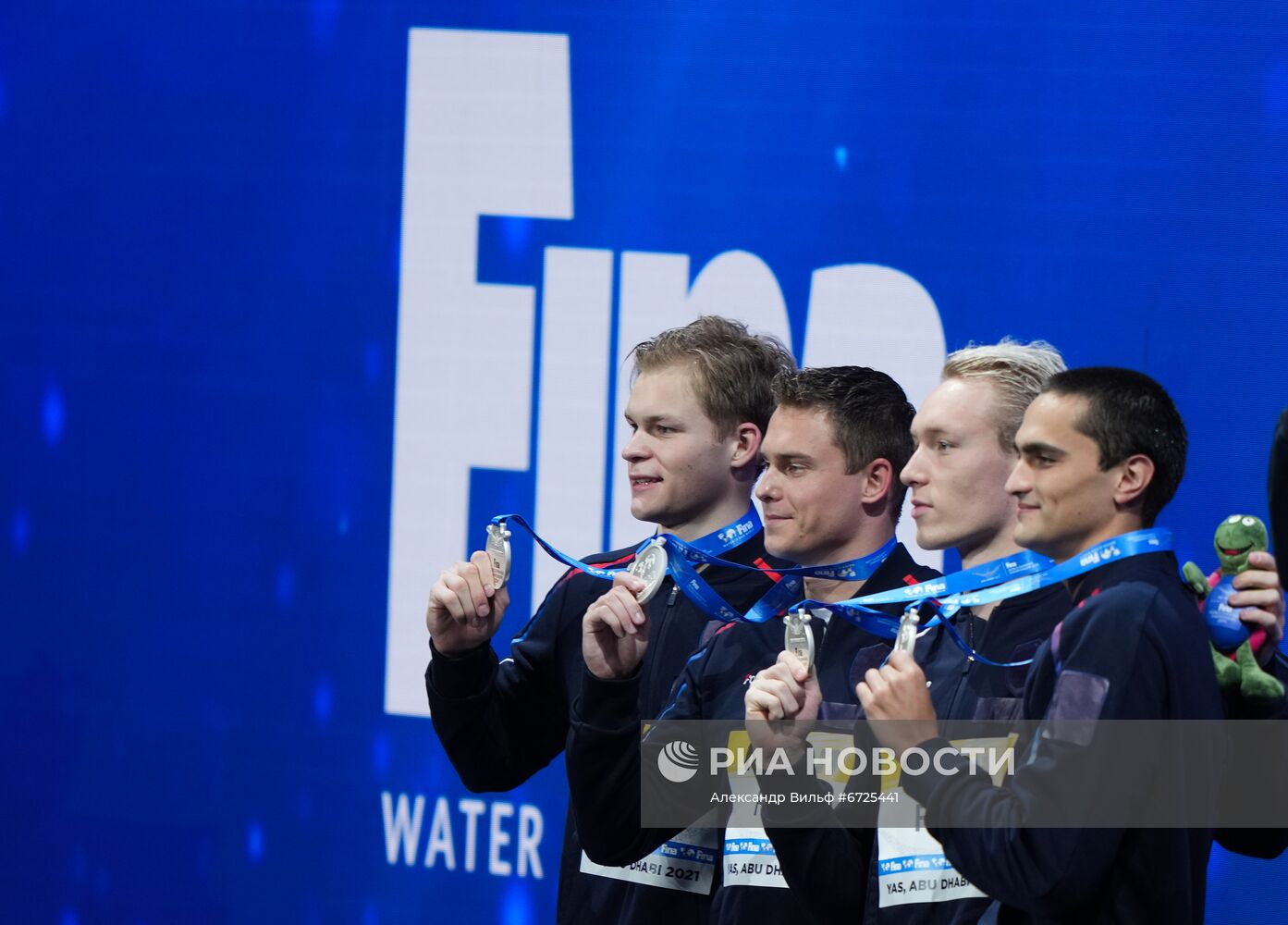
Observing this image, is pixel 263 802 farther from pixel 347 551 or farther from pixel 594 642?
pixel 594 642

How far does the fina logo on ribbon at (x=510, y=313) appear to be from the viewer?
360 centimetres

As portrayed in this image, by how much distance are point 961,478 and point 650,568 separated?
1.62 feet

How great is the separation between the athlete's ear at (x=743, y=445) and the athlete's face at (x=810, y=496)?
0.74ft

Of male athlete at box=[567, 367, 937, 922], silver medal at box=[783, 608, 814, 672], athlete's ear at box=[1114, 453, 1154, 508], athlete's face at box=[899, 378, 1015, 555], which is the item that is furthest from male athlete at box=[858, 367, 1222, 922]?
male athlete at box=[567, 367, 937, 922]

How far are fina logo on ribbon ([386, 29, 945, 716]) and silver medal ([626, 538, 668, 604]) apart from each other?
1.08m

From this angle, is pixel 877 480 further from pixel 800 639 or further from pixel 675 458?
pixel 800 639

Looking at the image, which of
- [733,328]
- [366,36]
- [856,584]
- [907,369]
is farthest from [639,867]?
[366,36]

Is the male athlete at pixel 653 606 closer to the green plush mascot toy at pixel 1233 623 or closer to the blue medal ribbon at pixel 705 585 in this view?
the blue medal ribbon at pixel 705 585

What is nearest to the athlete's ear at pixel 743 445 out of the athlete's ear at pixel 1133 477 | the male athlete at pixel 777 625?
the male athlete at pixel 777 625

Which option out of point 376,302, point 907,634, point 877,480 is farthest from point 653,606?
point 376,302

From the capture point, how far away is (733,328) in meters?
2.97

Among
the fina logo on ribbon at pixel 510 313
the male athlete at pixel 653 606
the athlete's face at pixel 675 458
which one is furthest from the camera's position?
the fina logo on ribbon at pixel 510 313

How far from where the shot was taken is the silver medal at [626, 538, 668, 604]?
2.45 m

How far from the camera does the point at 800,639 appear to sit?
7.10 ft
